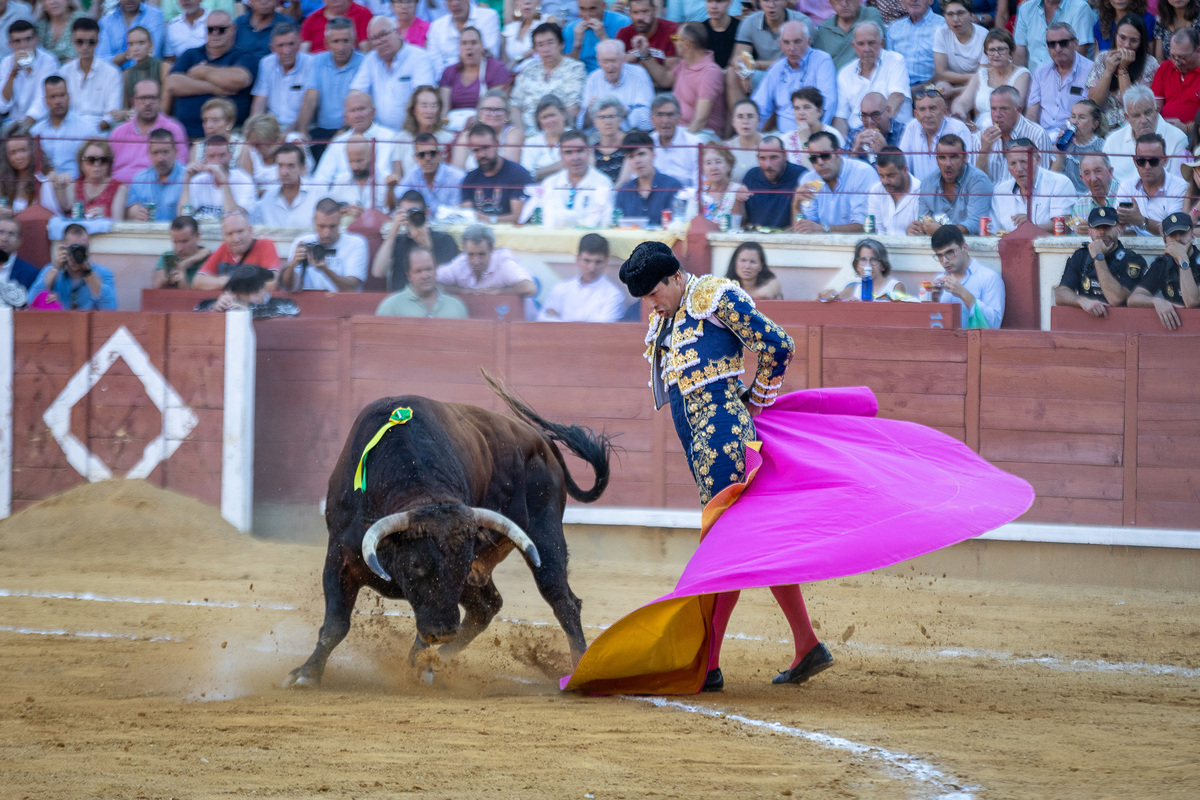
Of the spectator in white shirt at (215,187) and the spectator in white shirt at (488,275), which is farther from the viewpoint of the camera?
the spectator in white shirt at (215,187)

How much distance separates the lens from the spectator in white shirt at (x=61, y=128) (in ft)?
25.1

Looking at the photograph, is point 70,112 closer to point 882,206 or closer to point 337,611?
point 882,206

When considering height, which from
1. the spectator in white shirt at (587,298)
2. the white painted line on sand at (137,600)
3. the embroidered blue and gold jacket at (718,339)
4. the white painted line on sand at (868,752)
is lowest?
the white painted line on sand at (137,600)

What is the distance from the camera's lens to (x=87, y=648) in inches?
155

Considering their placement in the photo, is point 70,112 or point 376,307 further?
point 70,112

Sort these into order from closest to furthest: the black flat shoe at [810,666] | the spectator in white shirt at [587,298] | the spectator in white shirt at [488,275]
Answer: the black flat shoe at [810,666], the spectator in white shirt at [587,298], the spectator in white shirt at [488,275]

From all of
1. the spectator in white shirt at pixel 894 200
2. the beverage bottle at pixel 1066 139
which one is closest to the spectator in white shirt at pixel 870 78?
the spectator in white shirt at pixel 894 200

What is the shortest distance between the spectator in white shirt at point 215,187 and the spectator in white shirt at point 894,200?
361 centimetres

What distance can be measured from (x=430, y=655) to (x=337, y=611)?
0.29m

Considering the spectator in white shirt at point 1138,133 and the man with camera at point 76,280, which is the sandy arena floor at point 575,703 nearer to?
the man with camera at point 76,280

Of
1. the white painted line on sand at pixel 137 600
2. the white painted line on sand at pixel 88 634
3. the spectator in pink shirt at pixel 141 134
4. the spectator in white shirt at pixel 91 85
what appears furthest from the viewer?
the spectator in white shirt at pixel 91 85

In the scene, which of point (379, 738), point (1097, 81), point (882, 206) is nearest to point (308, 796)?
point (379, 738)

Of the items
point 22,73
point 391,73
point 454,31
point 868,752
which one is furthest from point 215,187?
point 868,752

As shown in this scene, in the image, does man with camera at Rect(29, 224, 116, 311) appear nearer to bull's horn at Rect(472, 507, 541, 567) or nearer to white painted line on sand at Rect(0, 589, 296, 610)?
white painted line on sand at Rect(0, 589, 296, 610)
